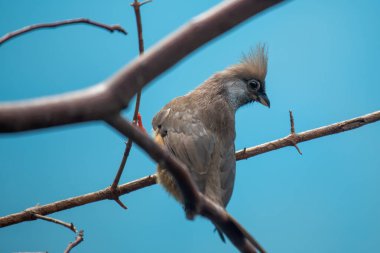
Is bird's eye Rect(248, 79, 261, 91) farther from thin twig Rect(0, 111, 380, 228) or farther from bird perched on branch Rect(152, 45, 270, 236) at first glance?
thin twig Rect(0, 111, 380, 228)

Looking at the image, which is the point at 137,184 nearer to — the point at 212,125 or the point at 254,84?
the point at 212,125

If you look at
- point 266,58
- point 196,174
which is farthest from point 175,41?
point 266,58

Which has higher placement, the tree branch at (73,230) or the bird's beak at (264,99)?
the tree branch at (73,230)

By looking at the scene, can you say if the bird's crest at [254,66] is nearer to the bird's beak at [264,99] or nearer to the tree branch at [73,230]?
the bird's beak at [264,99]

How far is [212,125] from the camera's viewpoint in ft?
10.9

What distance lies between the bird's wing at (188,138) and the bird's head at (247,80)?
21.2 inches

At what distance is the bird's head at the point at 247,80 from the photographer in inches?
148

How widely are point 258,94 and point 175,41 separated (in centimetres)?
309

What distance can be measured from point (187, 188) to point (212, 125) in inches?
90.7

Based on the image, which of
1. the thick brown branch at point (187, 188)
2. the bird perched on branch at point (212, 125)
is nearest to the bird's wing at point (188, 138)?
the bird perched on branch at point (212, 125)

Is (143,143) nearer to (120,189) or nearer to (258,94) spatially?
(120,189)

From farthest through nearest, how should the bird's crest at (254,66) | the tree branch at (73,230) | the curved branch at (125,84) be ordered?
1. the bird's crest at (254,66)
2. the tree branch at (73,230)
3. the curved branch at (125,84)

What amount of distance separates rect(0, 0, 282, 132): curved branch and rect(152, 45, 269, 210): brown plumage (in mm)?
1846

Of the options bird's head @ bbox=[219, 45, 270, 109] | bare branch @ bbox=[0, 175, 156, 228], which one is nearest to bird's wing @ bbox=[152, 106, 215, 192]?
bare branch @ bbox=[0, 175, 156, 228]
